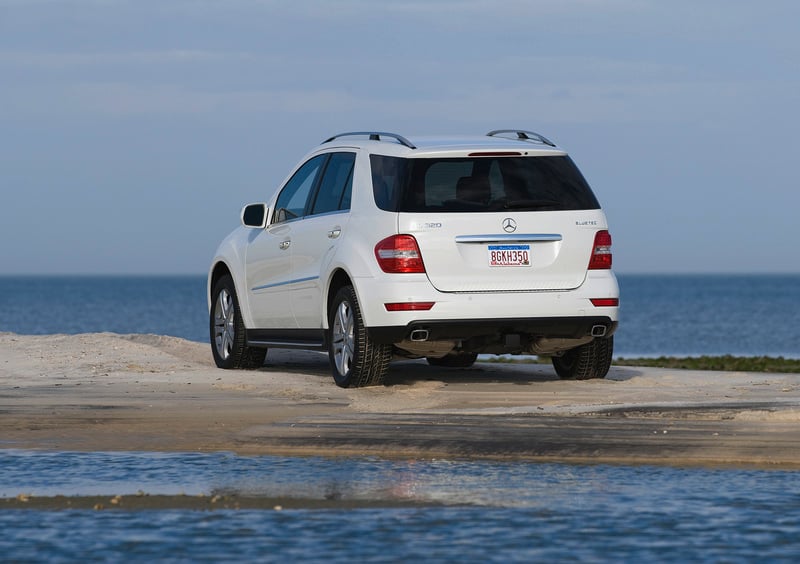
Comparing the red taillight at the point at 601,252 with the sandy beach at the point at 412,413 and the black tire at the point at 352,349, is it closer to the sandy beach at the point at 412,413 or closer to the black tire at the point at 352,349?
the sandy beach at the point at 412,413

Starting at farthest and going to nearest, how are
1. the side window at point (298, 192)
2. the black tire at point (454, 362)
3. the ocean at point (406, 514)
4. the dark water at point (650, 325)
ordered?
the dark water at point (650, 325) < the black tire at point (454, 362) < the side window at point (298, 192) < the ocean at point (406, 514)

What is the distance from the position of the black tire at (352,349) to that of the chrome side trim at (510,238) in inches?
39.2

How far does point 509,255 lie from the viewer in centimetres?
1127

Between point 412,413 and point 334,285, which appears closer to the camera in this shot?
point 412,413

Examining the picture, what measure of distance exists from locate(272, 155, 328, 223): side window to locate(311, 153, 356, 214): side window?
0.22 m

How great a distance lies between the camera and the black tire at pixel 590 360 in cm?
1250

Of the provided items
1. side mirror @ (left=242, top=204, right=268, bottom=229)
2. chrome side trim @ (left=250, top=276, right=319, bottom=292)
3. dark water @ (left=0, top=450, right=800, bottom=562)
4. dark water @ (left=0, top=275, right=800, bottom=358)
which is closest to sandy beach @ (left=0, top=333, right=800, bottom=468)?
dark water @ (left=0, top=450, right=800, bottom=562)

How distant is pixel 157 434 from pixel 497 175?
11.9 ft

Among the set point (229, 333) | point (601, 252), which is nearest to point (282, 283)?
point (229, 333)

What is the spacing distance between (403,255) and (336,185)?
1.55 meters

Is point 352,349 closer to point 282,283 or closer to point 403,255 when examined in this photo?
point 403,255

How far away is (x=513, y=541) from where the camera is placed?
6105 millimetres

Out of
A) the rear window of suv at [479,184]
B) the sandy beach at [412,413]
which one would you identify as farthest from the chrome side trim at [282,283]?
the rear window of suv at [479,184]

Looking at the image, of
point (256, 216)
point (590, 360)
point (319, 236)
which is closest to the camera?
point (319, 236)
